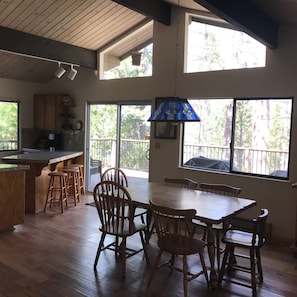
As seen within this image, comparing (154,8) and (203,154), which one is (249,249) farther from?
(154,8)

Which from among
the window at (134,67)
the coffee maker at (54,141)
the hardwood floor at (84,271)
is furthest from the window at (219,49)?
the coffee maker at (54,141)

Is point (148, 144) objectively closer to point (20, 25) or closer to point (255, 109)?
point (255, 109)

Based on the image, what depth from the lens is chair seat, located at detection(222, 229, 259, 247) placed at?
3.03 m

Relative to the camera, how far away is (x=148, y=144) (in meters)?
5.83

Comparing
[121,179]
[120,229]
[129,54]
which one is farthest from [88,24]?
[120,229]

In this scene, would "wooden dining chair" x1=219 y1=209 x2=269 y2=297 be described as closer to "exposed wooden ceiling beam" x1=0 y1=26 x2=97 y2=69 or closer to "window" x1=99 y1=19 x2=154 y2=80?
"window" x1=99 y1=19 x2=154 y2=80

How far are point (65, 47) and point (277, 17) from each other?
3390mm

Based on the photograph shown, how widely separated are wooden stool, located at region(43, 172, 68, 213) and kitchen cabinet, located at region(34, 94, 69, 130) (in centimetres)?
137

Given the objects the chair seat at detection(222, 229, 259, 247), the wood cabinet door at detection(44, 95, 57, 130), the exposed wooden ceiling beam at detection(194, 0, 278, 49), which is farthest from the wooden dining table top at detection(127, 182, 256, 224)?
the wood cabinet door at detection(44, 95, 57, 130)

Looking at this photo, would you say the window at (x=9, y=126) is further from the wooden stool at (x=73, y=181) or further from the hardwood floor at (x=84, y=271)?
the hardwood floor at (x=84, y=271)

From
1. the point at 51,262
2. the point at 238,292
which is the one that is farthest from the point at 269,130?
the point at 51,262

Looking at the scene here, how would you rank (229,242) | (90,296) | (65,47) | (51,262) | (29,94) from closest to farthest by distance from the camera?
Result: 1. (90,296)
2. (229,242)
3. (51,262)
4. (65,47)
5. (29,94)

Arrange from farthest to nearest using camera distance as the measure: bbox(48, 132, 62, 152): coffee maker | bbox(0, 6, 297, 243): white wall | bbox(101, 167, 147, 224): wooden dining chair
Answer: bbox(48, 132, 62, 152): coffee maker, bbox(0, 6, 297, 243): white wall, bbox(101, 167, 147, 224): wooden dining chair

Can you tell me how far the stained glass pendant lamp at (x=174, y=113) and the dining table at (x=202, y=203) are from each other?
2.72ft
